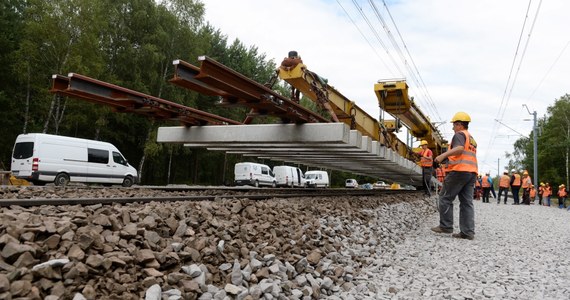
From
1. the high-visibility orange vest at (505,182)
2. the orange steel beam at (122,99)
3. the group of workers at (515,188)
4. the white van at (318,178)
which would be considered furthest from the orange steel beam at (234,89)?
the white van at (318,178)

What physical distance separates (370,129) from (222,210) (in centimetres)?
742

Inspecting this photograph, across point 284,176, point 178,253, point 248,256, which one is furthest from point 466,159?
point 284,176

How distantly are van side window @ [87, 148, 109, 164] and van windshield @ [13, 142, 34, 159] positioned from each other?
2.12 m

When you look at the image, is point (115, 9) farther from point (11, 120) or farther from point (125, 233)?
point (125, 233)

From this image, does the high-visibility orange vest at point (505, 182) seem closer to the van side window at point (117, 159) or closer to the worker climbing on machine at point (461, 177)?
the worker climbing on machine at point (461, 177)

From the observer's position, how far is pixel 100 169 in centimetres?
1673

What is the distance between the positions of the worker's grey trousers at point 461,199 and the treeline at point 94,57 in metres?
20.8

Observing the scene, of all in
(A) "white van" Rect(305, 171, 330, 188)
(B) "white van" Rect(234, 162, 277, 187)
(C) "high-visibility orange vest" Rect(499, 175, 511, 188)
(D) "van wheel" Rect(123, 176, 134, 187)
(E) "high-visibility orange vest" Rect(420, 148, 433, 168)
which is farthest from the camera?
(A) "white van" Rect(305, 171, 330, 188)

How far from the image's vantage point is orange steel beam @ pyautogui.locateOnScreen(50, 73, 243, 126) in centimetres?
588

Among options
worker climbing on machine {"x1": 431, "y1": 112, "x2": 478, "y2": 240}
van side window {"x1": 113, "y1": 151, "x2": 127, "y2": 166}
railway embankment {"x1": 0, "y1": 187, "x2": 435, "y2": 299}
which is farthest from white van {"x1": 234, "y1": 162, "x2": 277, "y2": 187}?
railway embankment {"x1": 0, "y1": 187, "x2": 435, "y2": 299}

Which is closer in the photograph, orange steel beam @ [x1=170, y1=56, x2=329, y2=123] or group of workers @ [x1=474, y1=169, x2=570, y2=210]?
orange steel beam @ [x1=170, y1=56, x2=329, y2=123]

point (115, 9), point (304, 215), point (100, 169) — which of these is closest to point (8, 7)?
point (115, 9)

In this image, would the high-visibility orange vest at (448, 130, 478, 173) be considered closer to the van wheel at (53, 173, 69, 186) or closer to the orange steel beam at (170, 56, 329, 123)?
the orange steel beam at (170, 56, 329, 123)

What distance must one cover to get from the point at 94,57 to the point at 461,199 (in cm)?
2264
